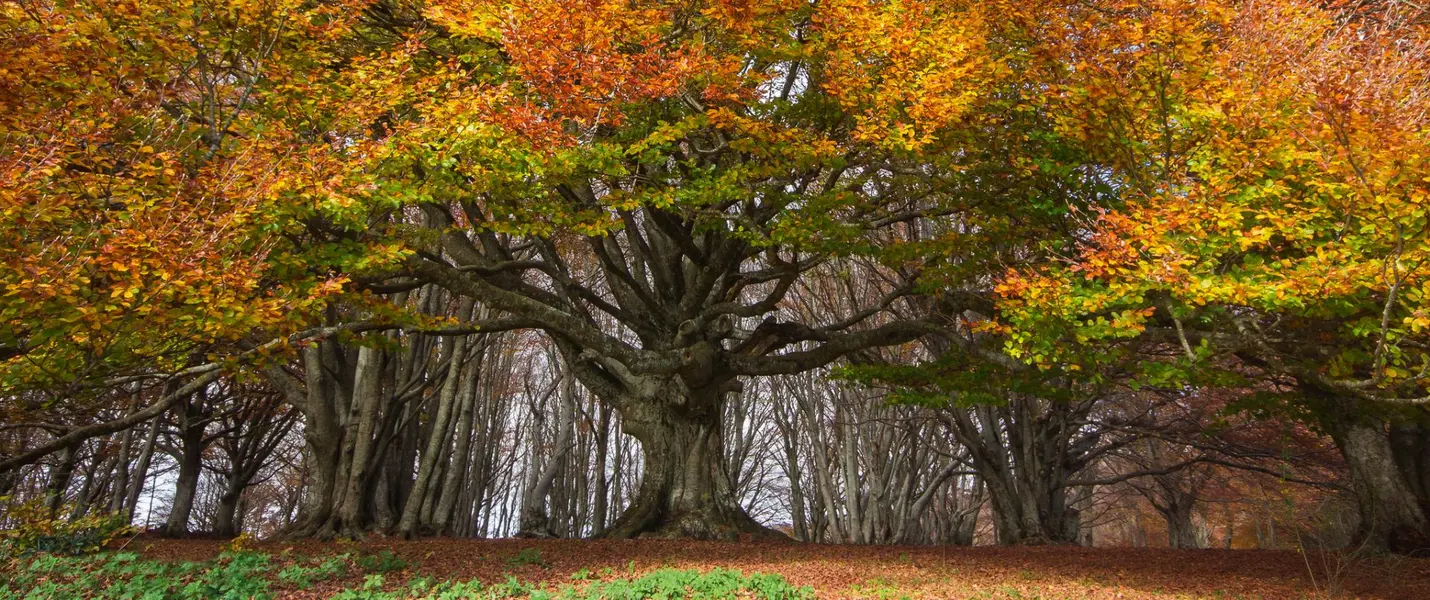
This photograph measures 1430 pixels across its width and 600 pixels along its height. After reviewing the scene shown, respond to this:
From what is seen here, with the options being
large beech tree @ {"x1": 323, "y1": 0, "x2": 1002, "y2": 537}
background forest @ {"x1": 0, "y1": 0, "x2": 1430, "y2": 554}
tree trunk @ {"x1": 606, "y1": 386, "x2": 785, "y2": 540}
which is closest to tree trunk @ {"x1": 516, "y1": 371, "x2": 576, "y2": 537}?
background forest @ {"x1": 0, "y1": 0, "x2": 1430, "y2": 554}

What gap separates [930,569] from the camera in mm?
8055

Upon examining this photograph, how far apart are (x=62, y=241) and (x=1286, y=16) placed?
33.1 feet

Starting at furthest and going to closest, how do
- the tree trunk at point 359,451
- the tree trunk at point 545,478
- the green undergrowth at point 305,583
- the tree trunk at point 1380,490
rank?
the tree trunk at point 545,478
the tree trunk at point 359,451
the tree trunk at point 1380,490
the green undergrowth at point 305,583

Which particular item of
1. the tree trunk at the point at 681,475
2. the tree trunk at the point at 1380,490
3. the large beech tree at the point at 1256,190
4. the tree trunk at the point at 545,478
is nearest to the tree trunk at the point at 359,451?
the tree trunk at the point at 545,478

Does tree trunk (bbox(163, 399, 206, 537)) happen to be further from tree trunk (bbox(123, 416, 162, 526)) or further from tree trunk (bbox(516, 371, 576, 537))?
tree trunk (bbox(516, 371, 576, 537))

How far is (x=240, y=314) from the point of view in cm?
566

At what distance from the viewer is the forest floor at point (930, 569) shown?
22.1 ft

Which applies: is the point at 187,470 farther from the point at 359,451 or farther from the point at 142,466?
the point at 359,451

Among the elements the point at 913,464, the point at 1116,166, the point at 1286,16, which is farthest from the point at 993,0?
the point at 913,464

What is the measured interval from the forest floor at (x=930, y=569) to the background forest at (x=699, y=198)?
1.02m

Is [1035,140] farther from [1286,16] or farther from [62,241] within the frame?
[62,241]

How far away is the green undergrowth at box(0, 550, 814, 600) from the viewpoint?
19.0 feet

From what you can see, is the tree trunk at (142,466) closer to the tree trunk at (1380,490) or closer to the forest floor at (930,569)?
the forest floor at (930,569)

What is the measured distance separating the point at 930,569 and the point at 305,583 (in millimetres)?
5977
